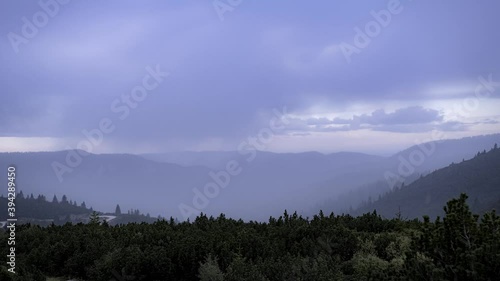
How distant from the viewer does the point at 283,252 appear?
1205 cm

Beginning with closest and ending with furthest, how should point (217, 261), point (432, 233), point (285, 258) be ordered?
1. point (432, 233)
2. point (285, 258)
3. point (217, 261)

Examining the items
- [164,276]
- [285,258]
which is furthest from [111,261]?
[285,258]

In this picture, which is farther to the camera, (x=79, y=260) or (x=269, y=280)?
(x=79, y=260)

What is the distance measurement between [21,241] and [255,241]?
31.3 ft

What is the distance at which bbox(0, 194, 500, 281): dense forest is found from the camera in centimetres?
728

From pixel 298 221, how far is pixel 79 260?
777 centimetres

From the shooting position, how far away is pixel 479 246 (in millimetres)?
7117

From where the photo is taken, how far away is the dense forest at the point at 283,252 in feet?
23.9

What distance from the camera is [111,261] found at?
37.6 feet

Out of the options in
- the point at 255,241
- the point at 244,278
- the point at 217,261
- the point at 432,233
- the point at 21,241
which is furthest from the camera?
the point at 21,241

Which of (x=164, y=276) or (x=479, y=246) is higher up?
(x=479, y=246)

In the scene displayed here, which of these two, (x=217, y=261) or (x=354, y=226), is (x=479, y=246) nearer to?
(x=217, y=261)

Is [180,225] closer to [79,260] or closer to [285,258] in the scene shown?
[79,260]

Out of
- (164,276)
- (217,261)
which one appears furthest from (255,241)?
(164,276)
